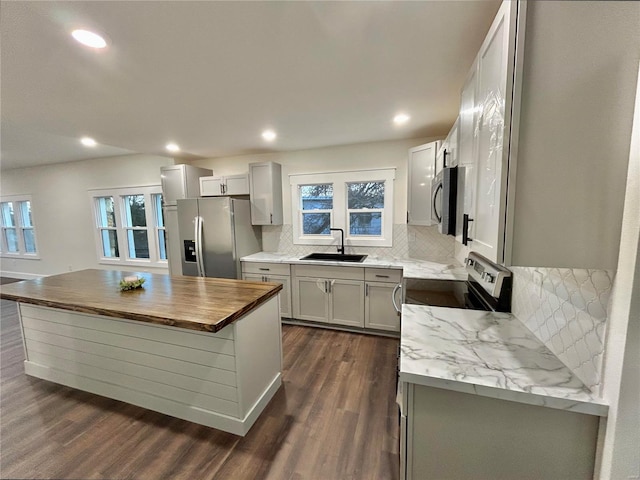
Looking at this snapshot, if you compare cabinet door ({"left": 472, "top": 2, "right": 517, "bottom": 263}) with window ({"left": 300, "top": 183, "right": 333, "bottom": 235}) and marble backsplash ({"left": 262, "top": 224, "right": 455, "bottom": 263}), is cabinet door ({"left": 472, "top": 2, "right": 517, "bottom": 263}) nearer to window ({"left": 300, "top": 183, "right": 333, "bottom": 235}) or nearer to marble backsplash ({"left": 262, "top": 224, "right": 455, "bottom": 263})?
marble backsplash ({"left": 262, "top": 224, "right": 455, "bottom": 263})

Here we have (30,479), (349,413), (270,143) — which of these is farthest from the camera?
(270,143)

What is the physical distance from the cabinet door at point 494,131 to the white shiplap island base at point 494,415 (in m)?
0.47

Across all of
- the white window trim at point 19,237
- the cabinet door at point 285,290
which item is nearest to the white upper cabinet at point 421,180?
the cabinet door at point 285,290

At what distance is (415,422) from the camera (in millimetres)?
1031

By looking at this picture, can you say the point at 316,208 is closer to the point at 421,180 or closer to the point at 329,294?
the point at 329,294

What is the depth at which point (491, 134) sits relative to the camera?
0.96 m

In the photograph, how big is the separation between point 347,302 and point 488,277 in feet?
5.93

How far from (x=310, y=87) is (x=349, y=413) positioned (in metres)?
2.49

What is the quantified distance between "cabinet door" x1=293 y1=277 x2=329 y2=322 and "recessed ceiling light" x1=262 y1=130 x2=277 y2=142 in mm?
1801

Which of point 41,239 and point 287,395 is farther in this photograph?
point 41,239

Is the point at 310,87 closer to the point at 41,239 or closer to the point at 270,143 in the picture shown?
the point at 270,143

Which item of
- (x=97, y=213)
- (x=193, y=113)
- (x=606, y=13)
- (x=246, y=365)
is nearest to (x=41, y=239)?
(x=97, y=213)

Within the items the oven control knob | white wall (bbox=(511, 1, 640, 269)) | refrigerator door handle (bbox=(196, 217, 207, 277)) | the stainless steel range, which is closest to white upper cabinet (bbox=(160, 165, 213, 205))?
refrigerator door handle (bbox=(196, 217, 207, 277))

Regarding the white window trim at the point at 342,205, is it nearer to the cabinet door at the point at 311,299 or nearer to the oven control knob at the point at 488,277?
the cabinet door at the point at 311,299
